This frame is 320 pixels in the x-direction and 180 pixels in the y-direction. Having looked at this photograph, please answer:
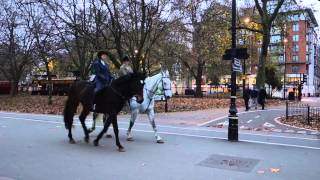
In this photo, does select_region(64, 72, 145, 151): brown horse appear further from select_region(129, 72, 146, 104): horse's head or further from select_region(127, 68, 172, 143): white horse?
select_region(127, 68, 172, 143): white horse

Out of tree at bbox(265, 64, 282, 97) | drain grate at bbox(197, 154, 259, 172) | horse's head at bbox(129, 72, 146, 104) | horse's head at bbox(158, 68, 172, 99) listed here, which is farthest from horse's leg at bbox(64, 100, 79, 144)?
tree at bbox(265, 64, 282, 97)

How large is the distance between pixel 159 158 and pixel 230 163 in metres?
1.65

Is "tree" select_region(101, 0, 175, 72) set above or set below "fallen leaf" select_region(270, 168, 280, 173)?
above

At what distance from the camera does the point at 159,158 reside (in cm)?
1064

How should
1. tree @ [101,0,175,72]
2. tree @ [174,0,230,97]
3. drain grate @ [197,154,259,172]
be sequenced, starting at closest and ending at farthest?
drain grate @ [197,154,259,172], tree @ [101,0,175,72], tree @ [174,0,230,97]

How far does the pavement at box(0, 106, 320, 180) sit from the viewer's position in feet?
29.2

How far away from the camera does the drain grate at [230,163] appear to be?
31.6ft

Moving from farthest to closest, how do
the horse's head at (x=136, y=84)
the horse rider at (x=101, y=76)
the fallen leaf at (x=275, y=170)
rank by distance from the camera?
the horse rider at (x=101, y=76) < the horse's head at (x=136, y=84) < the fallen leaf at (x=275, y=170)

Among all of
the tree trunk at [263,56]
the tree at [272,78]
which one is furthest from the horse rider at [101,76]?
the tree at [272,78]

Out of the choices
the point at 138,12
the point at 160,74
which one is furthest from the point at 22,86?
the point at 160,74

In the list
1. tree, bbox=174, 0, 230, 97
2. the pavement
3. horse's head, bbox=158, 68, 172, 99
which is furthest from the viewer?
tree, bbox=174, 0, 230, 97

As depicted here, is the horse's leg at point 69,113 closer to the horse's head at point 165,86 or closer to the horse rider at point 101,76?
the horse rider at point 101,76

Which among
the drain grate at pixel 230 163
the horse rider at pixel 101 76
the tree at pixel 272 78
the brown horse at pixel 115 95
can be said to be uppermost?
the tree at pixel 272 78

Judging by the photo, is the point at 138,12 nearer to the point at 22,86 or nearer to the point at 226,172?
the point at 226,172
